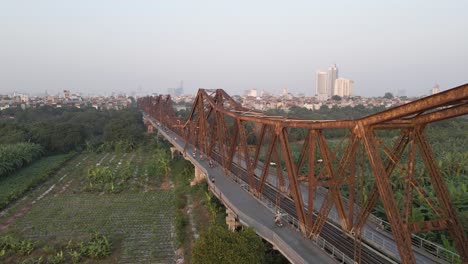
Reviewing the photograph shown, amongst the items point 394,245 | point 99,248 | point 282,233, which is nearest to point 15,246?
point 99,248

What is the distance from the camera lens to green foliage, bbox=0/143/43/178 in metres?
47.0

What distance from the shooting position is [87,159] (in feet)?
203

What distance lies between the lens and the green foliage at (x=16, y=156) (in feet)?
154

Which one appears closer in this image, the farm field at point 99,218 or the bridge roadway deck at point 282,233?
the bridge roadway deck at point 282,233

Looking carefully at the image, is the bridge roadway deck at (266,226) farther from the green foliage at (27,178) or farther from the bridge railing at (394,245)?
the green foliage at (27,178)

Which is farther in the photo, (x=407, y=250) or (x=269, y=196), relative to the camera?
(x=269, y=196)

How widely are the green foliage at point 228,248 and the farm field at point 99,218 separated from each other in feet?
24.1

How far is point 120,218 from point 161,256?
9572 mm

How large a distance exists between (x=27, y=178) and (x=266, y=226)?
137ft

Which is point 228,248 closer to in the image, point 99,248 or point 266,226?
point 266,226

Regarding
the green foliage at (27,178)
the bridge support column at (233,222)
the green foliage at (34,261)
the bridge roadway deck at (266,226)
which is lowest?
the green foliage at (27,178)

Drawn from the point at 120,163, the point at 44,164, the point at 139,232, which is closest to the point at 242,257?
the point at 139,232

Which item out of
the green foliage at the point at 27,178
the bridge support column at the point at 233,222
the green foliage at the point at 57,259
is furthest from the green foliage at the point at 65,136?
the bridge support column at the point at 233,222

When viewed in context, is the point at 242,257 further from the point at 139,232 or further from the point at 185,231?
the point at 139,232
